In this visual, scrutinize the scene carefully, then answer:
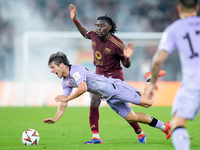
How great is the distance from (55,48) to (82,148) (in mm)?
16106

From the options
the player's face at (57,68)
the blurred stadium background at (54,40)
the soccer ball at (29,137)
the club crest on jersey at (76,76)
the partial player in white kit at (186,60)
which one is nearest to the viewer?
the partial player in white kit at (186,60)

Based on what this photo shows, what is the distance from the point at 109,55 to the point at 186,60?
11.7ft

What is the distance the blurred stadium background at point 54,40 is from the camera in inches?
779

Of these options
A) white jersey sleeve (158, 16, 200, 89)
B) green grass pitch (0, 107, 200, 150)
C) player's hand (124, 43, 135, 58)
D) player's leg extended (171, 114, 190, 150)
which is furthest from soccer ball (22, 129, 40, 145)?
white jersey sleeve (158, 16, 200, 89)

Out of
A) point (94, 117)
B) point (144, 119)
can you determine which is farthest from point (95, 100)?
point (144, 119)

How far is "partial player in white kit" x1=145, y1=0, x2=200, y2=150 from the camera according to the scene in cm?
483

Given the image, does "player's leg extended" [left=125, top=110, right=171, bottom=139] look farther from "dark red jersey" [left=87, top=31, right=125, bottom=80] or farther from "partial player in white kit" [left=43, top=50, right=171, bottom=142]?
"dark red jersey" [left=87, top=31, right=125, bottom=80]

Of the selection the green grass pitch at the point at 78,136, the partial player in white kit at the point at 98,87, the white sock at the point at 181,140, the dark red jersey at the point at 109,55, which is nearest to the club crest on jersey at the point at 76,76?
the partial player in white kit at the point at 98,87

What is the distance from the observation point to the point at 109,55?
8.40 metres

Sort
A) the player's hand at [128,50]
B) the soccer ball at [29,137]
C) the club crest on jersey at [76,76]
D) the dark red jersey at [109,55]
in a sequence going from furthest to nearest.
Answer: the dark red jersey at [109,55], the player's hand at [128,50], the soccer ball at [29,137], the club crest on jersey at [76,76]

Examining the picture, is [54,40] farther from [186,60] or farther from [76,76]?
[186,60]

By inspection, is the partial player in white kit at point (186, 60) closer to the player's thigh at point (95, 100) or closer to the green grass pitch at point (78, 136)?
the green grass pitch at point (78, 136)

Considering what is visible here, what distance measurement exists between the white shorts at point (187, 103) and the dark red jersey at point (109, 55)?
359 centimetres

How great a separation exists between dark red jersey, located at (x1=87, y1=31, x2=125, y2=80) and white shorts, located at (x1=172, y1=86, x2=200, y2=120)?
3.59 meters
